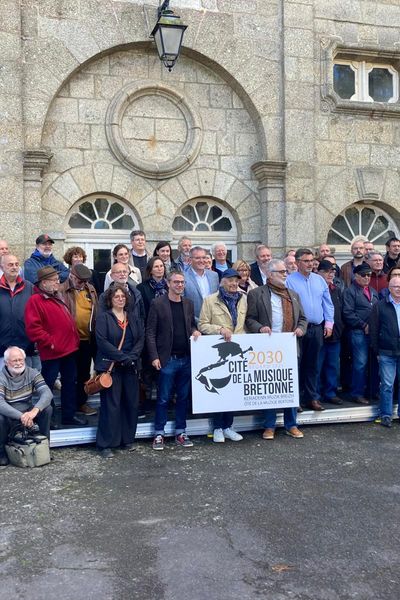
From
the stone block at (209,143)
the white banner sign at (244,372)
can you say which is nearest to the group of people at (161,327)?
the white banner sign at (244,372)

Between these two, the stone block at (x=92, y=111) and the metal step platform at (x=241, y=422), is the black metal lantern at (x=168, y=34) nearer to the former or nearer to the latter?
the stone block at (x=92, y=111)

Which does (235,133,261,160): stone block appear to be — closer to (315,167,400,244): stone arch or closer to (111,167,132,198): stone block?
(315,167,400,244): stone arch

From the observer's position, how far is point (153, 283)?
7.59 metres

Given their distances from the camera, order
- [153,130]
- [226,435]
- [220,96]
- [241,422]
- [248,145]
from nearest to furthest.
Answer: [226,435]
[241,422]
[153,130]
[220,96]
[248,145]

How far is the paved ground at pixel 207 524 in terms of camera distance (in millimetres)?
3998

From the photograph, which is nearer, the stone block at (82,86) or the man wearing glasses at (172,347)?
the man wearing glasses at (172,347)

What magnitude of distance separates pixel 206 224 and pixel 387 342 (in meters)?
4.09

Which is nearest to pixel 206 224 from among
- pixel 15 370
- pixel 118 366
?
pixel 118 366

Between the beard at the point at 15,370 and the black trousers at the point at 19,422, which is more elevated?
the beard at the point at 15,370

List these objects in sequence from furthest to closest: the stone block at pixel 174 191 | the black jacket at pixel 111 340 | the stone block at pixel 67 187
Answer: the stone block at pixel 174 191, the stone block at pixel 67 187, the black jacket at pixel 111 340

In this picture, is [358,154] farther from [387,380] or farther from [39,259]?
[39,259]

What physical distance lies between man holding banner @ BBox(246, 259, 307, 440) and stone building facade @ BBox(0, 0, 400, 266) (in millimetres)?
3477

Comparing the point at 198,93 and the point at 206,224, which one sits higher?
the point at 198,93

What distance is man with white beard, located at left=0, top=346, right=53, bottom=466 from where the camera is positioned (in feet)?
21.0
